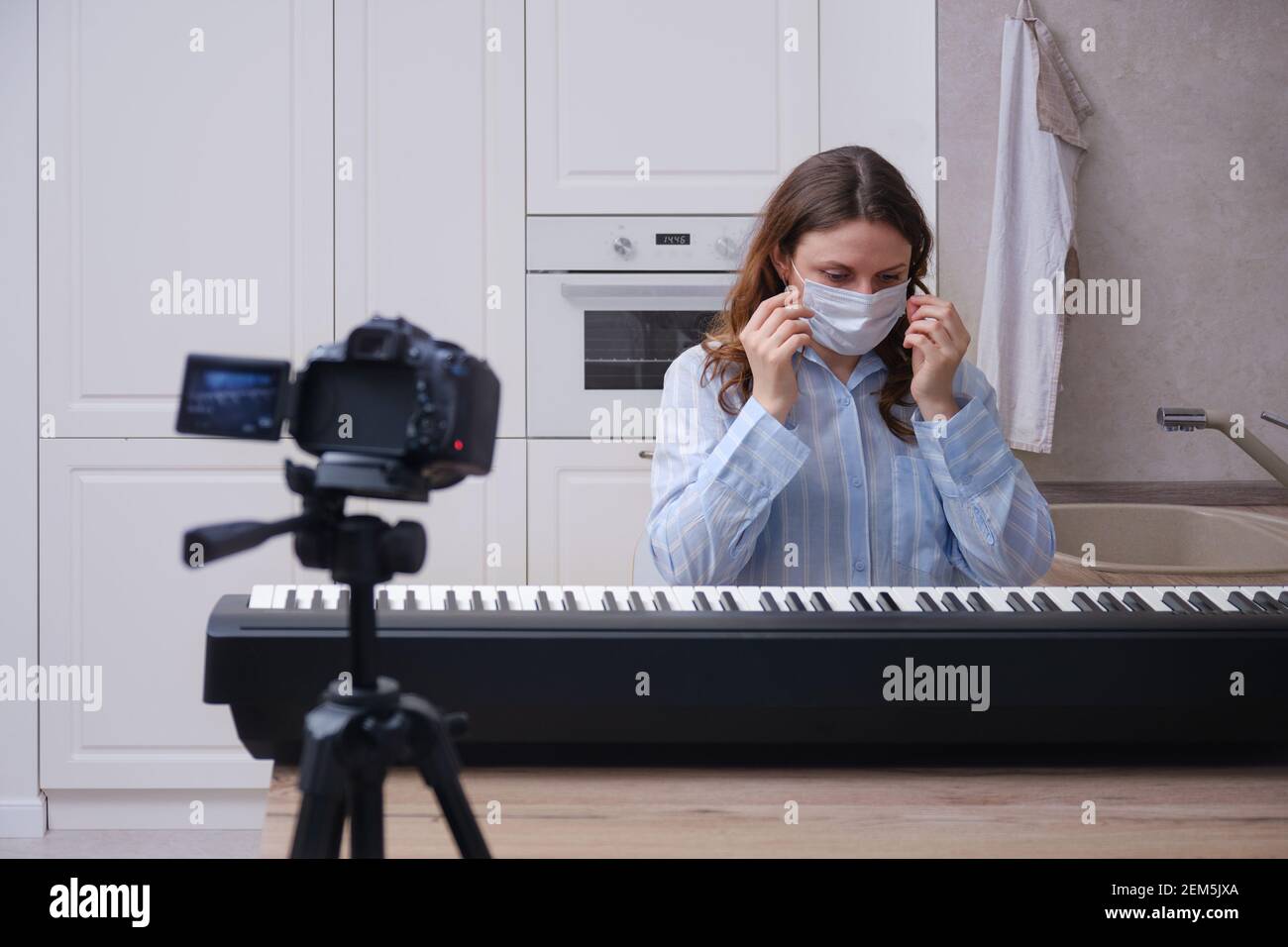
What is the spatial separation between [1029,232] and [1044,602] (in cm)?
180

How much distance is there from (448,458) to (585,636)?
27cm

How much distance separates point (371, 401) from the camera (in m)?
0.51

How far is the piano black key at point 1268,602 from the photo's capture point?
0.79m

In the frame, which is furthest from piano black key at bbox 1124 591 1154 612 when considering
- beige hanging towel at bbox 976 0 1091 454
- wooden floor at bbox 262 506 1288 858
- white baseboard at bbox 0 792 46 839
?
white baseboard at bbox 0 792 46 839

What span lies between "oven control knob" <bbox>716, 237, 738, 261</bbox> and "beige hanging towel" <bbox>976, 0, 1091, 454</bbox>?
575 millimetres

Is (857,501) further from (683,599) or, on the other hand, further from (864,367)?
(683,599)

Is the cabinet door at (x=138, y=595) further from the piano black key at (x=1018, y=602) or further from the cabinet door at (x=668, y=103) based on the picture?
the piano black key at (x=1018, y=602)

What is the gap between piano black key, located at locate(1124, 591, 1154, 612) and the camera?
788mm

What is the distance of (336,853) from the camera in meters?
0.49

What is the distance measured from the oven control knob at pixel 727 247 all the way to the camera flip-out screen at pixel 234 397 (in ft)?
6.76

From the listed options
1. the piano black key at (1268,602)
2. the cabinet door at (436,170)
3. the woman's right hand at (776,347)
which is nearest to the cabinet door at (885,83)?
the cabinet door at (436,170)

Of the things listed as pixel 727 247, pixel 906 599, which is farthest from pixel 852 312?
pixel 727 247
